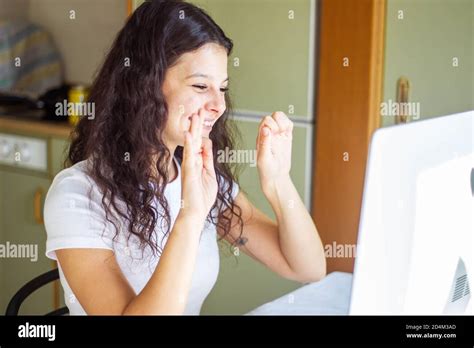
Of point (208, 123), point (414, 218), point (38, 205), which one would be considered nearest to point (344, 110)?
point (208, 123)

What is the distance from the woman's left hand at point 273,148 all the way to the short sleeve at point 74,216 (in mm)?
217

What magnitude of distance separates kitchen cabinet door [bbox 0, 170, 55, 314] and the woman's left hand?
1014mm

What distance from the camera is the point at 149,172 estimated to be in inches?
42.4

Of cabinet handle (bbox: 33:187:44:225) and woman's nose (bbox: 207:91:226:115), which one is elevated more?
woman's nose (bbox: 207:91:226:115)

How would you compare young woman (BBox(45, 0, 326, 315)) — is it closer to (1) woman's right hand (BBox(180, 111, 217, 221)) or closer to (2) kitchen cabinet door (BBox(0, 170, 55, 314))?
(1) woman's right hand (BBox(180, 111, 217, 221))

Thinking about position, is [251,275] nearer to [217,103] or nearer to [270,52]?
[270,52]

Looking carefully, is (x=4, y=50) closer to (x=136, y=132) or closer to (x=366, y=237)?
(x=136, y=132)

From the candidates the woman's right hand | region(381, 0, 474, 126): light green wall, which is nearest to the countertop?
region(381, 0, 474, 126): light green wall

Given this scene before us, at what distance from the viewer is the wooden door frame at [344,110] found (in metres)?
1.64

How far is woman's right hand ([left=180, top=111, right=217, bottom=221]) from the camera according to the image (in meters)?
0.83

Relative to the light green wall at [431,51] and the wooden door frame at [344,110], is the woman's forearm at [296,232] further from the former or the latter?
the light green wall at [431,51]
